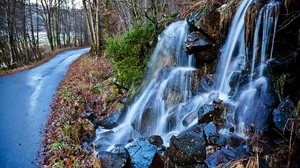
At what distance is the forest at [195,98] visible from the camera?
269 inches

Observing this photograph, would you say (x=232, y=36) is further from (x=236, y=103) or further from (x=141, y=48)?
(x=141, y=48)

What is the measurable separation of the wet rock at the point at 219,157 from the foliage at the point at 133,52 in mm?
5962

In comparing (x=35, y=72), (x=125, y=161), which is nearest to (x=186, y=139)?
(x=125, y=161)

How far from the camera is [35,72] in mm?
19641

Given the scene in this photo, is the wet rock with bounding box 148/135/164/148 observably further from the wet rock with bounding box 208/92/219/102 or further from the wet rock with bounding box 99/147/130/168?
the wet rock with bounding box 208/92/219/102

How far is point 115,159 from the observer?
6984mm

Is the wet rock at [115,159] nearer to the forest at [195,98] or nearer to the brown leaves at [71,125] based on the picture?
the forest at [195,98]

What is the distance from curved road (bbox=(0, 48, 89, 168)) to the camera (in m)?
8.16

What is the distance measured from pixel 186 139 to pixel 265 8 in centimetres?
421

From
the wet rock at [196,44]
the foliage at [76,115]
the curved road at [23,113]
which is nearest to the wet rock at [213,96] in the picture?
the wet rock at [196,44]

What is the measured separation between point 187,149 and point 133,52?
21.1 ft

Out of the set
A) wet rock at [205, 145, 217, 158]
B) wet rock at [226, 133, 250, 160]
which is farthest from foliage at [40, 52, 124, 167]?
wet rock at [226, 133, 250, 160]

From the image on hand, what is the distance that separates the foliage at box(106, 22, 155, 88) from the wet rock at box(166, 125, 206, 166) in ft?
17.1

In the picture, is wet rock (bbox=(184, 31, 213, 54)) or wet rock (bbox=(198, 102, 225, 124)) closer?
wet rock (bbox=(198, 102, 225, 124))
